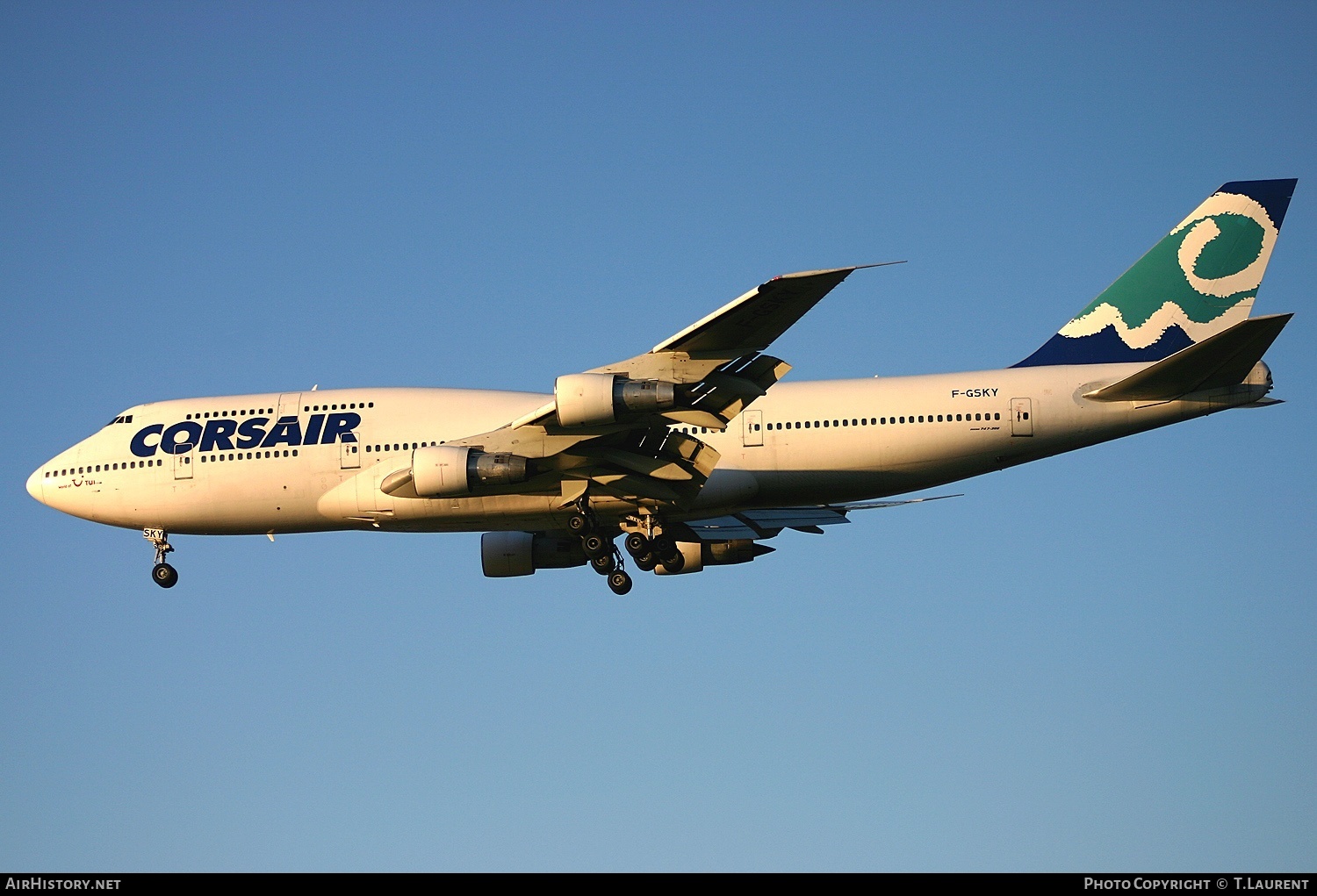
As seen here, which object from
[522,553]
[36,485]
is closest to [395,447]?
[522,553]

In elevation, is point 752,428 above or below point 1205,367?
above

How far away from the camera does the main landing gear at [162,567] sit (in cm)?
3262

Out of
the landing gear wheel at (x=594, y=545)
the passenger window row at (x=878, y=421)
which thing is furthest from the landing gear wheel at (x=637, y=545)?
the passenger window row at (x=878, y=421)

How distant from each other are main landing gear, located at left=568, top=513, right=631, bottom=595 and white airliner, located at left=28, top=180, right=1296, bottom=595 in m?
0.04

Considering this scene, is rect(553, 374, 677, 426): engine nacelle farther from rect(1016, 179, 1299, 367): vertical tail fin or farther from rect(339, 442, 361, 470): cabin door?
rect(1016, 179, 1299, 367): vertical tail fin

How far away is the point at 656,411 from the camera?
25.8m

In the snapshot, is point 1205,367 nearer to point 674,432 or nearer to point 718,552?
point 674,432

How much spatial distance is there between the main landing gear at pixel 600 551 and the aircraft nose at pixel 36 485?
496 inches

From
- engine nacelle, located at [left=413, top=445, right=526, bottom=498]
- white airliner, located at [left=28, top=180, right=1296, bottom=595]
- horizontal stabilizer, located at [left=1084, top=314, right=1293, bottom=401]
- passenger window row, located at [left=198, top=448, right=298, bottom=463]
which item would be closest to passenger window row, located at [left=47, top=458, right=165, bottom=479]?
white airliner, located at [left=28, top=180, right=1296, bottom=595]

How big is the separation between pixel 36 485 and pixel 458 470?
38.5 ft

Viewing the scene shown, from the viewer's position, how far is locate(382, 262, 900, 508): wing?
969 inches

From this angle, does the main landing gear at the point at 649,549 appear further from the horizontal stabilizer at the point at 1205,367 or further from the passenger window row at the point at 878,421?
the horizontal stabilizer at the point at 1205,367
